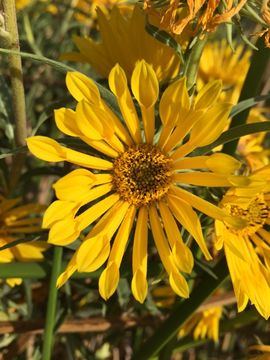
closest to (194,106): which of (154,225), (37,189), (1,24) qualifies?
(154,225)

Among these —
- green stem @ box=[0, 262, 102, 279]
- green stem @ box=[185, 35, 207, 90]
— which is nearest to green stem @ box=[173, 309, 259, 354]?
green stem @ box=[0, 262, 102, 279]

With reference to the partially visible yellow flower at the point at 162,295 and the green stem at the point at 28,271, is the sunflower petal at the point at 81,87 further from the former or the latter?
the partially visible yellow flower at the point at 162,295

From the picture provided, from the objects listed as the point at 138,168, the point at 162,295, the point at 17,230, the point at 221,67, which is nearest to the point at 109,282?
the point at 138,168

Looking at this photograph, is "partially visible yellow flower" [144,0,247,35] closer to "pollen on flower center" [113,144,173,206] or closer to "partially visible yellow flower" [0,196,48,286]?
"pollen on flower center" [113,144,173,206]

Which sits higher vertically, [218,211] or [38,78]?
[38,78]

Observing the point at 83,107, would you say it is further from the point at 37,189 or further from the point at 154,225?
the point at 37,189

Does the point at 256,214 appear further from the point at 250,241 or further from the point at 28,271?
the point at 28,271

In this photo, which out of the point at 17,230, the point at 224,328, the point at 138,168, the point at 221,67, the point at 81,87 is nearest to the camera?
the point at 81,87
